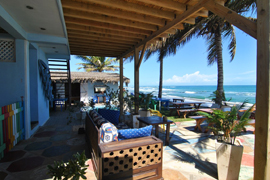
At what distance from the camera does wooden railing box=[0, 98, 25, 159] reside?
120 inches

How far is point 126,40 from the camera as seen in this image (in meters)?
5.32

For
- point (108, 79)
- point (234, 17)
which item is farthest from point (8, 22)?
point (108, 79)

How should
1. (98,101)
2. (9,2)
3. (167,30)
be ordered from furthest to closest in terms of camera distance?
(98,101)
(167,30)
(9,2)

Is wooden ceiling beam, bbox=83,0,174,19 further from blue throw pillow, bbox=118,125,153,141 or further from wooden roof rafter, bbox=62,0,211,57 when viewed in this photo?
blue throw pillow, bbox=118,125,153,141

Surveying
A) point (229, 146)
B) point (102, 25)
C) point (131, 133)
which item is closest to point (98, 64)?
point (102, 25)

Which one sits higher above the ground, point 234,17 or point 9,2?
point 9,2

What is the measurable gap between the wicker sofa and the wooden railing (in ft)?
7.81

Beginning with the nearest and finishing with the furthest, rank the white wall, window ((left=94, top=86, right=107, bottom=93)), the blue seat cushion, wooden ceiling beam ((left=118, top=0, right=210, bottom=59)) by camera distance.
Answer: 1. wooden ceiling beam ((left=118, top=0, right=210, bottom=59))
2. the blue seat cushion
3. the white wall
4. window ((left=94, top=86, right=107, bottom=93))

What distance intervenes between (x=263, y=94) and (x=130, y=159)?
1.92m

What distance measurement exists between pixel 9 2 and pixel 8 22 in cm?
61

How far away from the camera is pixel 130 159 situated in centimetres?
210

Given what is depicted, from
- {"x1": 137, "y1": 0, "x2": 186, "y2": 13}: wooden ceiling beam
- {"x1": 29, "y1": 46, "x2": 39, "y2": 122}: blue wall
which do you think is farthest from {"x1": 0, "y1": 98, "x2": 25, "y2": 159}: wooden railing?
{"x1": 137, "y1": 0, "x2": 186, "y2": 13}: wooden ceiling beam

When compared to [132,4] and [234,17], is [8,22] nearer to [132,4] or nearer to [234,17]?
[132,4]

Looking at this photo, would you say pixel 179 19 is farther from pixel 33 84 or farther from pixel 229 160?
pixel 33 84
